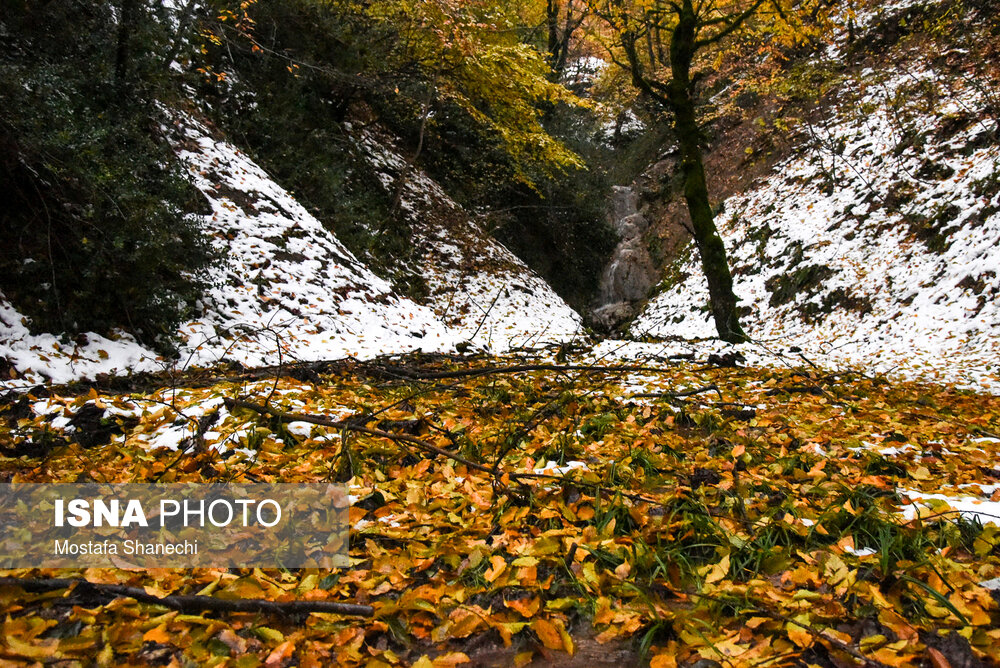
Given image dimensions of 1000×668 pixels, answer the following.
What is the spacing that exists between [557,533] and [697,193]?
24.8 feet

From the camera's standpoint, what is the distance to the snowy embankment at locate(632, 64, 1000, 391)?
698 cm

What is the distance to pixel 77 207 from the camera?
175 inches

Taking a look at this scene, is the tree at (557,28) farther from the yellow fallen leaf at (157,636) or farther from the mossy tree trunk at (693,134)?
the yellow fallen leaf at (157,636)

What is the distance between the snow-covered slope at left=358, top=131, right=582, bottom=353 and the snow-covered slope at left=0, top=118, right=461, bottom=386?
243 cm

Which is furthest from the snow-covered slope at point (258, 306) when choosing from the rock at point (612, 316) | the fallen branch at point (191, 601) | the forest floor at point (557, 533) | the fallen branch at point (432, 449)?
the rock at point (612, 316)

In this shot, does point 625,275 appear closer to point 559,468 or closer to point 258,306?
point 258,306

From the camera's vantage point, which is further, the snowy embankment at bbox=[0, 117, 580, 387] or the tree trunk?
the tree trunk

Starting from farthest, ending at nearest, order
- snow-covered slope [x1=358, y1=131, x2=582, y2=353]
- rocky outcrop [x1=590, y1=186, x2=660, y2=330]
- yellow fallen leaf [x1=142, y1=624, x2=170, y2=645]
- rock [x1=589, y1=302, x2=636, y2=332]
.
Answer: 1. rocky outcrop [x1=590, y1=186, x2=660, y2=330]
2. rock [x1=589, y1=302, x2=636, y2=332]
3. snow-covered slope [x1=358, y1=131, x2=582, y2=353]
4. yellow fallen leaf [x1=142, y1=624, x2=170, y2=645]

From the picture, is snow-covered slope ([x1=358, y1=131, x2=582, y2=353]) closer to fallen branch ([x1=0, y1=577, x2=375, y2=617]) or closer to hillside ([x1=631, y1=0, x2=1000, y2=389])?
hillside ([x1=631, y1=0, x2=1000, y2=389])

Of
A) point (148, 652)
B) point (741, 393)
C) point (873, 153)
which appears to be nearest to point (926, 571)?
point (148, 652)

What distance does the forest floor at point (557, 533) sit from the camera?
157 cm

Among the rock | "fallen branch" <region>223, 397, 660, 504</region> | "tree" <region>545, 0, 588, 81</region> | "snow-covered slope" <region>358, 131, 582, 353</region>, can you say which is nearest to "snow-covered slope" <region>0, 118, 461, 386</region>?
"fallen branch" <region>223, 397, 660, 504</region>

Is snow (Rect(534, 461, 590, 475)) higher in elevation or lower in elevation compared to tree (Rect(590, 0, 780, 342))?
lower

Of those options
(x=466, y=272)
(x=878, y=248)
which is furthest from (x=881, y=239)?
(x=466, y=272)
